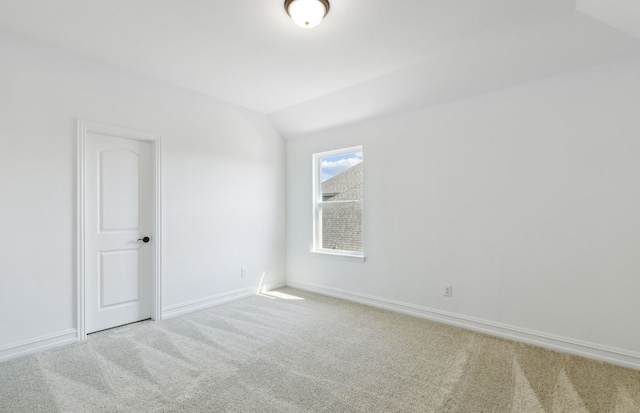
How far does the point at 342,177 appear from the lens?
4.32 metres

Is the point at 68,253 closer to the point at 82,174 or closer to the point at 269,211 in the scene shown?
the point at 82,174

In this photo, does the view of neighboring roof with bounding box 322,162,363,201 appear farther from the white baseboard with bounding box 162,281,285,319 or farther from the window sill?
the white baseboard with bounding box 162,281,285,319

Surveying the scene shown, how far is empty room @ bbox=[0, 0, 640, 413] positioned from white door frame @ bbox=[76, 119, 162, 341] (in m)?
0.02

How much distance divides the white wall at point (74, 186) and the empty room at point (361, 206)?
0.7 inches

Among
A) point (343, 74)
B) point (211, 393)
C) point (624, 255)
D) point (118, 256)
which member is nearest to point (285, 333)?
point (211, 393)

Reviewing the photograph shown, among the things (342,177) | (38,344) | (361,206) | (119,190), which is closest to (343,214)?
(361,206)

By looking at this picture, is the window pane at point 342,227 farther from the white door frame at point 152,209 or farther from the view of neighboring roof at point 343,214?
the white door frame at point 152,209

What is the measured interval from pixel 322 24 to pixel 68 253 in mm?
2940

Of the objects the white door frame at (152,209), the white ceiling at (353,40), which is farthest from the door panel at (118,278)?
the white ceiling at (353,40)

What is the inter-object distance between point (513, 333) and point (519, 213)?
110cm

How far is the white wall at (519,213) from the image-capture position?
240 cm

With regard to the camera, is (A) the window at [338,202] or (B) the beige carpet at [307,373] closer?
(B) the beige carpet at [307,373]

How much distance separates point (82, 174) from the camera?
9.35 feet

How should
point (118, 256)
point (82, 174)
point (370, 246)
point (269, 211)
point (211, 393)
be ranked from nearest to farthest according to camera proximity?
point (211, 393) → point (82, 174) → point (118, 256) → point (370, 246) → point (269, 211)
